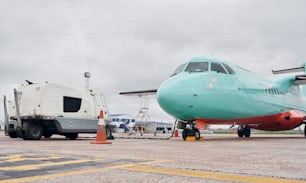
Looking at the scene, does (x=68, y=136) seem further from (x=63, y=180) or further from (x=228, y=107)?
(x=63, y=180)

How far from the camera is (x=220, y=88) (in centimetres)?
1350

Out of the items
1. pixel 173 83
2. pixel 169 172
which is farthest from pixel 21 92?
pixel 169 172

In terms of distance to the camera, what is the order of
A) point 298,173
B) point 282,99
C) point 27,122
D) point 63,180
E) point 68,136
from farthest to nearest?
point 282,99 → point 68,136 → point 27,122 → point 298,173 → point 63,180

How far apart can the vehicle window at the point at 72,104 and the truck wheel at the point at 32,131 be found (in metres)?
1.33

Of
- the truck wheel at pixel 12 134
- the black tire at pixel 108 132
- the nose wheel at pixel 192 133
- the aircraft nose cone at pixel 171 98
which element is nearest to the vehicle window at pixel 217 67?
the aircraft nose cone at pixel 171 98

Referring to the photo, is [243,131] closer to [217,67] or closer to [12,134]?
[217,67]

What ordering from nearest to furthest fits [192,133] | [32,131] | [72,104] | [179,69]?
[192,133], [32,131], [179,69], [72,104]

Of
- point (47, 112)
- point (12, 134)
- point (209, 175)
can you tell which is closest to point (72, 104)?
point (47, 112)

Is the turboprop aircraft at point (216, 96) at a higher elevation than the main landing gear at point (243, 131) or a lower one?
higher

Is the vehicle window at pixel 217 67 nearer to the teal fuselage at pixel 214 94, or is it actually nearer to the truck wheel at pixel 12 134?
the teal fuselage at pixel 214 94

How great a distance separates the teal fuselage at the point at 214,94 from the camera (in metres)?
12.7

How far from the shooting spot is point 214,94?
13305 millimetres

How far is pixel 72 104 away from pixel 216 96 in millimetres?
6095

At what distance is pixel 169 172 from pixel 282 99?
579 inches
